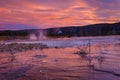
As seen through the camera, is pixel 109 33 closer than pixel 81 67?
No

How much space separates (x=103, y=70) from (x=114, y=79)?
1934 millimetres

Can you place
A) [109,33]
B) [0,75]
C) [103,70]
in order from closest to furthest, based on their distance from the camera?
[0,75], [103,70], [109,33]

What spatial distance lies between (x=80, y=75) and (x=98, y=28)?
206 feet

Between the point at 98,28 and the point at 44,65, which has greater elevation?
the point at 98,28

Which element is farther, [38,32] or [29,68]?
[38,32]

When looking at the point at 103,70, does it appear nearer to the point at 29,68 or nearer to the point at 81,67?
the point at 81,67

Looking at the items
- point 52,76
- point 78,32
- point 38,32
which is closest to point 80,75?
point 52,76

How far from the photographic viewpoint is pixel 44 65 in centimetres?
1275

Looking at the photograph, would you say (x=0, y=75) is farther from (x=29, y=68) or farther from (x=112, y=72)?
(x=112, y=72)

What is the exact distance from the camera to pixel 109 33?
7825cm

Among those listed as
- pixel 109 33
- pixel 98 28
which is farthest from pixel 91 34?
pixel 109 33

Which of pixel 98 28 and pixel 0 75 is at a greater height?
pixel 98 28

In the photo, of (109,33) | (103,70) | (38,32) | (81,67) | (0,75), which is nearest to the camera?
(0,75)

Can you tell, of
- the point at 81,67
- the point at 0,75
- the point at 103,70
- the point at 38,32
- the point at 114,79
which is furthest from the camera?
the point at 38,32
